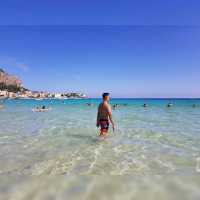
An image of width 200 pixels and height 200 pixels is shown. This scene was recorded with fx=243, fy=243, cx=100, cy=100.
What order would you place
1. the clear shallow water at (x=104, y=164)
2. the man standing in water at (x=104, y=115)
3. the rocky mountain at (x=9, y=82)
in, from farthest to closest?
the rocky mountain at (x=9, y=82) < the man standing in water at (x=104, y=115) < the clear shallow water at (x=104, y=164)

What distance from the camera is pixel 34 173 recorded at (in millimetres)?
5312

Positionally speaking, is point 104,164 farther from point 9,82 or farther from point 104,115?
point 9,82

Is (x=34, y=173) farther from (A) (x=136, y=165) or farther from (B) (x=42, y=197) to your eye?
(A) (x=136, y=165)

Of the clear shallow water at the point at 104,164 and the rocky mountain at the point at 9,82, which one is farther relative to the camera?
the rocky mountain at the point at 9,82

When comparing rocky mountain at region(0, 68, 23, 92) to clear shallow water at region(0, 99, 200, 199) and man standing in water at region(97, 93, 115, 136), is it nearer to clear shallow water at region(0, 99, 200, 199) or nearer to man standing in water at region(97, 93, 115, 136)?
man standing in water at region(97, 93, 115, 136)

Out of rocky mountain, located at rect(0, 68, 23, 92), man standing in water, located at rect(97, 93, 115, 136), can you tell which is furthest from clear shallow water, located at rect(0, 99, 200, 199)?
rocky mountain, located at rect(0, 68, 23, 92)

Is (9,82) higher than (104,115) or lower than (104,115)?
higher

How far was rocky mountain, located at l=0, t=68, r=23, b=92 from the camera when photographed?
161 metres

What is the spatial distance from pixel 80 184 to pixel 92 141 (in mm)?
4715

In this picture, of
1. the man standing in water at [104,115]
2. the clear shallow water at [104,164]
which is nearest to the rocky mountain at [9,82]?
the man standing in water at [104,115]

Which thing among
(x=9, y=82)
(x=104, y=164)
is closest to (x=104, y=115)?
(x=104, y=164)

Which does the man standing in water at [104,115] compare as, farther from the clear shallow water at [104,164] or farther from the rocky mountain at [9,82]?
the rocky mountain at [9,82]

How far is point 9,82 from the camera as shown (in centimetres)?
17738

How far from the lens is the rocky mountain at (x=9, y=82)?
161375 mm
